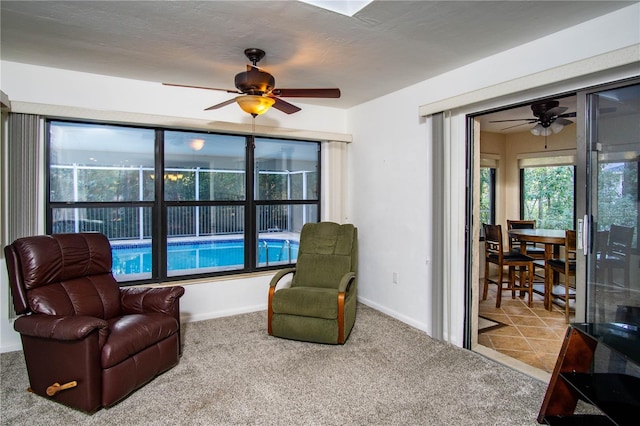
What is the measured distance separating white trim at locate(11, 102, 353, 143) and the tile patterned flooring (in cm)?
274

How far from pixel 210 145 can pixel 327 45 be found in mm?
2056

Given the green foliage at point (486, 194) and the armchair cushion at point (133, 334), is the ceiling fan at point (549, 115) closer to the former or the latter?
the green foliage at point (486, 194)

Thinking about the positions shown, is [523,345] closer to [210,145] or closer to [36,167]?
[210,145]

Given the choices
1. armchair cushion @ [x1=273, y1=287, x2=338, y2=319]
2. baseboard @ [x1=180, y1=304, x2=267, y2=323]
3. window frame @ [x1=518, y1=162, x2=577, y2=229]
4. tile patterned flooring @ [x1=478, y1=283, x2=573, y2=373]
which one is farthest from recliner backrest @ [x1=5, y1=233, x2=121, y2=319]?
window frame @ [x1=518, y1=162, x2=577, y2=229]

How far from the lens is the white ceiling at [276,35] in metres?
2.21

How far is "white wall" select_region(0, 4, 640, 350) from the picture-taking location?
2.83 meters

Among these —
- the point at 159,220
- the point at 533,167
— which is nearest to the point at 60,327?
the point at 159,220

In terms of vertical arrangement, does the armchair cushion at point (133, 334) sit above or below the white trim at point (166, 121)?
below

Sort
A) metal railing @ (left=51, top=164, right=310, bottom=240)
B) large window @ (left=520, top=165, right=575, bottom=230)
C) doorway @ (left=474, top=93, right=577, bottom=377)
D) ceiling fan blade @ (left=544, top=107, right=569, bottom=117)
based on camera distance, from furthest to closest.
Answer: large window @ (left=520, top=165, right=575, bottom=230) < doorway @ (left=474, top=93, right=577, bottom=377) < ceiling fan blade @ (left=544, top=107, right=569, bottom=117) < metal railing @ (left=51, top=164, right=310, bottom=240)

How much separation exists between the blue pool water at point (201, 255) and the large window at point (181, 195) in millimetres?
10

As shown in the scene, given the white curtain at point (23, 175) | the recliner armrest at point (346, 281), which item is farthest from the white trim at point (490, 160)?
the white curtain at point (23, 175)

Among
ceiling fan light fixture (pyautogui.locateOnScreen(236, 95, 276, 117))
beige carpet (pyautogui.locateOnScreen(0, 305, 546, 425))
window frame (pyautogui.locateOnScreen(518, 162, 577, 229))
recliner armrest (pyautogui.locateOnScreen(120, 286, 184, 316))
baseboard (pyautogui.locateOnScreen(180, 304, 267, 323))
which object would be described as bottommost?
beige carpet (pyautogui.locateOnScreen(0, 305, 546, 425))

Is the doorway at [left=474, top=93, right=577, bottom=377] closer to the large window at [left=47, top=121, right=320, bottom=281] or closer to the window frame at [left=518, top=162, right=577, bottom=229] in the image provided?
the window frame at [left=518, top=162, right=577, bottom=229]

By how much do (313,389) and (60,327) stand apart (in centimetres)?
165
